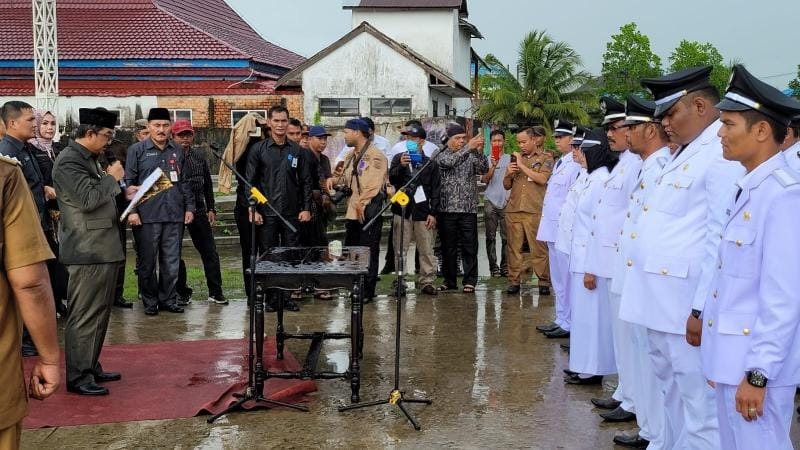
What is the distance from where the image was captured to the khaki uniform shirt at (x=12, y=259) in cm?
279

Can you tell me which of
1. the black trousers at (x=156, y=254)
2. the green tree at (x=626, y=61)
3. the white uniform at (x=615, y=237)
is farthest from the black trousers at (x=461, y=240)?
the green tree at (x=626, y=61)

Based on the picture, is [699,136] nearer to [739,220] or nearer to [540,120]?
[739,220]

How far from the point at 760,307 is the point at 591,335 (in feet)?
9.24

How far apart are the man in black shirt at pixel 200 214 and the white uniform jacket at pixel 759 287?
21.1 ft

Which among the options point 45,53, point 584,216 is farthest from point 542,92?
point 584,216

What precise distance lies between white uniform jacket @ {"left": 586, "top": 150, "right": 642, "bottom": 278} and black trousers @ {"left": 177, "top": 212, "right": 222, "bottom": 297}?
4760 mm

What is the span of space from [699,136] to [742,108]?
823mm

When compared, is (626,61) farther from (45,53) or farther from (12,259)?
(12,259)

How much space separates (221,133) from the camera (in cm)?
2286

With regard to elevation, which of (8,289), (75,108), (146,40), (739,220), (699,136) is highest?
(146,40)

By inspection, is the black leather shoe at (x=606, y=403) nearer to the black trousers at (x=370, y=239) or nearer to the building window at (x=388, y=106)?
the black trousers at (x=370, y=239)

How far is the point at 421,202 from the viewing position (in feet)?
31.6

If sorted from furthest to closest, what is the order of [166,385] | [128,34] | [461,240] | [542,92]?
[542,92]
[128,34]
[461,240]
[166,385]

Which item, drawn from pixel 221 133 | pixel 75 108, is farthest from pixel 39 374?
pixel 75 108
